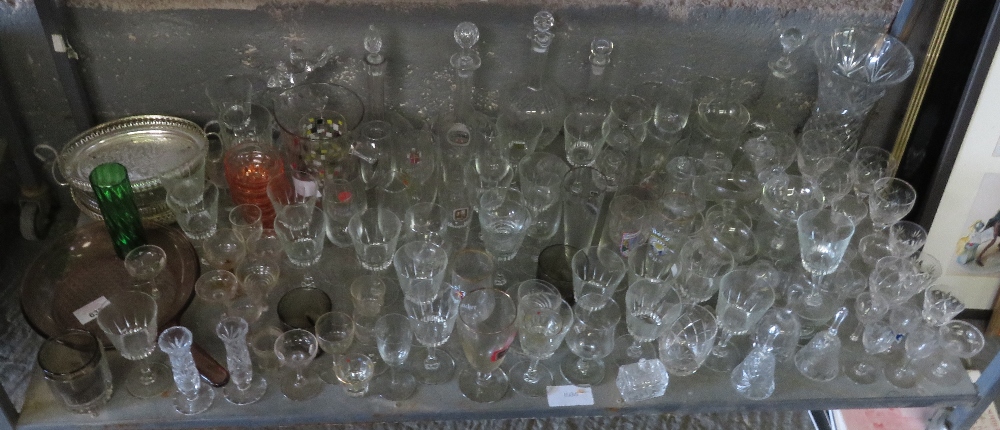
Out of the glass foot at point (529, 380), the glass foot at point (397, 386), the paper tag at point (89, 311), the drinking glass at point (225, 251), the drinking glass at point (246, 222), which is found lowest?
the glass foot at point (529, 380)

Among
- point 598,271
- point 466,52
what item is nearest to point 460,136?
point 466,52

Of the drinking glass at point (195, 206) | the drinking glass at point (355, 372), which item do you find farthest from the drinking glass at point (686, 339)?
the drinking glass at point (195, 206)

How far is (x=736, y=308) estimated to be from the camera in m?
1.44

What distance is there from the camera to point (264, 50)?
66.1 inches

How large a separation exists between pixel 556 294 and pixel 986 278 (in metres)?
1.22

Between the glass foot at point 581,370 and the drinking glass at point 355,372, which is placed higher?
the drinking glass at point 355,372

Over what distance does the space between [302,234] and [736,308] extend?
2.55 feet

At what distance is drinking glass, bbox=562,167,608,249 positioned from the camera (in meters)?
1.55

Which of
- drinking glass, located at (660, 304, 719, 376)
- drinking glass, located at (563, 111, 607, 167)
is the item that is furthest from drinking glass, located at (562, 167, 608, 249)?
drinking glass, located at (660, 304, 719, 376)

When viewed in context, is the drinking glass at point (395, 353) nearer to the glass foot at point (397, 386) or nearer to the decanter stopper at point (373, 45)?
the glass foot at point (397, 386)

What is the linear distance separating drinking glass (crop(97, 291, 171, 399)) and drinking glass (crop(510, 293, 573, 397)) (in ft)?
1.89

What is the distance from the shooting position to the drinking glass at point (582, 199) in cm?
155

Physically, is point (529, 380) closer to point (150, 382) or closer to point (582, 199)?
point (582, 199)

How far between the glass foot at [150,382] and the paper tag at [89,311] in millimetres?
148
